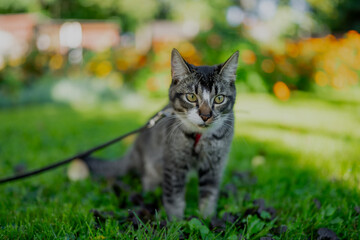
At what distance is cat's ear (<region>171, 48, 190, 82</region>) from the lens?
1.97m

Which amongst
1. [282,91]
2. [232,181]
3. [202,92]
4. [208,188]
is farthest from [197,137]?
[282,91]

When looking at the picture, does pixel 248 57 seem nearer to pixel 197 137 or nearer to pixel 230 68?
pixel 230 68

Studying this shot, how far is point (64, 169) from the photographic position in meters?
3.00

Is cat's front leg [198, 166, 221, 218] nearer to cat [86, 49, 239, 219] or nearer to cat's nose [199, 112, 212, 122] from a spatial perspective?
cat [86, 49, 239, 219]

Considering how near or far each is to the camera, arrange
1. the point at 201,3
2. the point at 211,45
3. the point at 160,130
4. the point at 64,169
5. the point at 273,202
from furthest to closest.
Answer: the point at 201,3
the point at 211,45
the point at 64,169
the point at 160,130
the point at 273,202

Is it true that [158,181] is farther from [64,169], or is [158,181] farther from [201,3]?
[201,3]

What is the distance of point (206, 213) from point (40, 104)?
6.21 meters

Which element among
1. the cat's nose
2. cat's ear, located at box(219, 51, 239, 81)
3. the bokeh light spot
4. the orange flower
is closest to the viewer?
the cat's nose

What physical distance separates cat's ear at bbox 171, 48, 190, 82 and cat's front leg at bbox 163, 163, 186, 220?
670 millimetres

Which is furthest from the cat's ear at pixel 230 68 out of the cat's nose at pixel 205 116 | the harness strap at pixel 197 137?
the harness strap at pixel 197 137

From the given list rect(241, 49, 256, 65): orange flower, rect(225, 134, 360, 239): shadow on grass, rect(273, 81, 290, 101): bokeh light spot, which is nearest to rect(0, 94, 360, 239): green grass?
rect(225, 134, 360, 239): shadow on grass

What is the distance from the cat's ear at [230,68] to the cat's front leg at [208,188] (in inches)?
27.3

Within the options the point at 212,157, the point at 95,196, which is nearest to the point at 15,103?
the point at 95,196

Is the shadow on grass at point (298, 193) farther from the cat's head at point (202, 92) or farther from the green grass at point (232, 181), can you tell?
A: the cat's head at point (202, 92)
